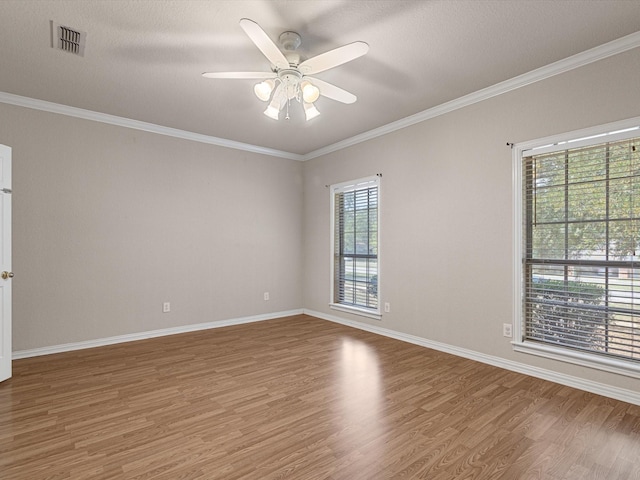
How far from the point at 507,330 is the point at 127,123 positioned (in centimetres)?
489

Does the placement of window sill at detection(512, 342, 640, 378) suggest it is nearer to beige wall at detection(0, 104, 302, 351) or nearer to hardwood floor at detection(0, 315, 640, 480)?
hardwood floor at detection(0, 315, 640, 480)

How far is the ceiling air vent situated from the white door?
111 centimetres

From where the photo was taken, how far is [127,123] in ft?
14.2

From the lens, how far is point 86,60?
2.92m

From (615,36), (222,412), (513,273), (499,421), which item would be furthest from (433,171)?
(222,412)

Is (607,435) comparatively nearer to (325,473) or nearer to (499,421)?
(499,421)

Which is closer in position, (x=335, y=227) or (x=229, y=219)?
(x=229, y=219)

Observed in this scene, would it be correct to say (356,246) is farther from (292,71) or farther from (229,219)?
(292,71)

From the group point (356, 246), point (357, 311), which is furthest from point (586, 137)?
point (357, 311)

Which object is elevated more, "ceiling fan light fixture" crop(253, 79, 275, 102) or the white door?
"ceiling fan light fixture" crop(253, 79, 275, 102)

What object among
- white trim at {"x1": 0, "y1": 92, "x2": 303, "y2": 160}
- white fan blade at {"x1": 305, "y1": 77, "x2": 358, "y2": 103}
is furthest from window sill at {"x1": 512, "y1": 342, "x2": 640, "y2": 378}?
white trim at {"x1": 0, "y1": 92, "x2": 303, "y2": 160}

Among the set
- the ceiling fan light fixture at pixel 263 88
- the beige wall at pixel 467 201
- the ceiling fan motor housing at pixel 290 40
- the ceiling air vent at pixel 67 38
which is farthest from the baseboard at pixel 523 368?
the ceiling air vent at pixel 67 38

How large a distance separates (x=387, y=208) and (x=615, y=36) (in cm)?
262

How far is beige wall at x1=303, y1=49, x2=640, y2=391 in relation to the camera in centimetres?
285
